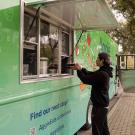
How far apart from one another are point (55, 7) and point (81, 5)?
1.61ft

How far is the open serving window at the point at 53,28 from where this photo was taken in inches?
203

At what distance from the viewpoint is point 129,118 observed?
37.2 feet

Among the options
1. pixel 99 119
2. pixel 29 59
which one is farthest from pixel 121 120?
pixel 29 59

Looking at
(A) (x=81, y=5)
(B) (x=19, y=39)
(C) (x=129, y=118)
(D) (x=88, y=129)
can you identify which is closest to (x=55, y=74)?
(A) (x=81, y=5)

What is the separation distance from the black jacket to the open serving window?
47cm

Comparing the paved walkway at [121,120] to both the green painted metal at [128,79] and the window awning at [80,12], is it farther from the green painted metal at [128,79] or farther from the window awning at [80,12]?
the window awning at [80,12]

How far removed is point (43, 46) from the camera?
595 cm

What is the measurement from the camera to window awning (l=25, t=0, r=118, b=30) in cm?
540

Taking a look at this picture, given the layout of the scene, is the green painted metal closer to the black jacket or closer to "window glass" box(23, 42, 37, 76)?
the black jacket

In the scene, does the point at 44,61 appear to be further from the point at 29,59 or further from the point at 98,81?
the point at 98,81

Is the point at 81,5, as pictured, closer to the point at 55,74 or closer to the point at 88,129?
the point at 55,74

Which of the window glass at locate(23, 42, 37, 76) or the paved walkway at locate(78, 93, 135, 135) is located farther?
the paved walkway at locate(78, 93, 135, 135)

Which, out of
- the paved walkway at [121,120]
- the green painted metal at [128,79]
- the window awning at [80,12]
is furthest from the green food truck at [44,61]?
the green painted metal at [128,79]

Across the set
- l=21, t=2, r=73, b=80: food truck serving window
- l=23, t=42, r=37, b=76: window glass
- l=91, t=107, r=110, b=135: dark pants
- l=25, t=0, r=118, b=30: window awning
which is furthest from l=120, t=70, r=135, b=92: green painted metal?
l=23, t=42, r=37, b=76: window glass
